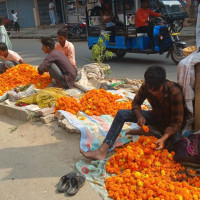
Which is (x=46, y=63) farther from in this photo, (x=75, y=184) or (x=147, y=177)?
(x=147, y=177)

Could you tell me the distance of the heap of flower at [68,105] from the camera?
15.9 feet

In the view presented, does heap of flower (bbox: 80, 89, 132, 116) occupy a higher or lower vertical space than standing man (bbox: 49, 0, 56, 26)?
lower

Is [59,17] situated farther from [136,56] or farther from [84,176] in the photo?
[84,176]

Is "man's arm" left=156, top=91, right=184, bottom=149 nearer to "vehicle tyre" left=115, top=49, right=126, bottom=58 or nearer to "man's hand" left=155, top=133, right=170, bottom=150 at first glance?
"man's hand" left=155, top=133, right=170, bottom=150

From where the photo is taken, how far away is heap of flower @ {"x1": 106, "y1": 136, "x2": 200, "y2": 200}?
2.66 metres

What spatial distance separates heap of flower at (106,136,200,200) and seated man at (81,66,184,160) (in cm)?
16

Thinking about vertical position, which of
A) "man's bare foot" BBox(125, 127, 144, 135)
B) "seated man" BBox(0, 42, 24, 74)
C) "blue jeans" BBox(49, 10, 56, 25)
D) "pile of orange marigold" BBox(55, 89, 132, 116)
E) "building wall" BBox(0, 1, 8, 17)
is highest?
"building wall" BBox(0, 1, 8, 17)

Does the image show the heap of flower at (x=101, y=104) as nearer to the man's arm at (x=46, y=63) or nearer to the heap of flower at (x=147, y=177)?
the man's arm at (x=46, y=63)

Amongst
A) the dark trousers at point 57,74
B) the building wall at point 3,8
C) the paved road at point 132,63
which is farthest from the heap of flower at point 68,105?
the building wall at point 3,8

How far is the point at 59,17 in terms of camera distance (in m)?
22.9

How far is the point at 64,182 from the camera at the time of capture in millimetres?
3070

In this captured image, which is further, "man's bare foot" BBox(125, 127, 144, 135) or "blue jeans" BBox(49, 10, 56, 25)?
"blue jeans" BBox(49, 10, 56, 25)

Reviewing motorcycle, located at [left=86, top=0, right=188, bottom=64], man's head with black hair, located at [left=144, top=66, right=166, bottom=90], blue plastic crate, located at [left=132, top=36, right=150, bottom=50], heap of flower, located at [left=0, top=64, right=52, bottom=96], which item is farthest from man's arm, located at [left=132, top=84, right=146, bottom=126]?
blue plastic crate, located at [left=132, top=36, right=150, bottom=50]

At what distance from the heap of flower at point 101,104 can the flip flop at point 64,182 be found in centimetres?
179
